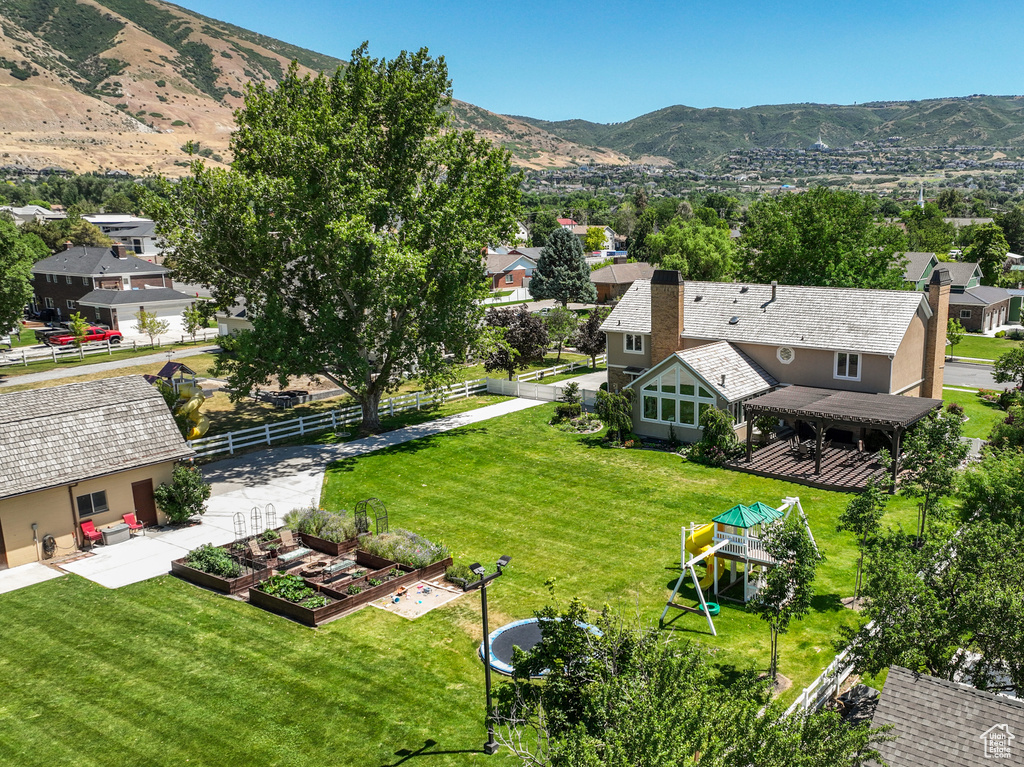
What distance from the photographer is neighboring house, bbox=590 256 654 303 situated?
8756cm

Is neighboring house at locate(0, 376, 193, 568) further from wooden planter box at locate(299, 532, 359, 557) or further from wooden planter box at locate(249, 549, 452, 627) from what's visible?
wooden planter box at locate(249, 549, 452, 627)

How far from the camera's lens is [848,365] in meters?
33.4

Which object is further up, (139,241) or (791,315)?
(139,241)

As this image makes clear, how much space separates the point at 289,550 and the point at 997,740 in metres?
18.3

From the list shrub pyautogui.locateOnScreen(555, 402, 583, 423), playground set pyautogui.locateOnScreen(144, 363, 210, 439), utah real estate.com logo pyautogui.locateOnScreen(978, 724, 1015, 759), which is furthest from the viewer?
shrub pyautogui.locateOnScreen(555, 402, 583, 423)

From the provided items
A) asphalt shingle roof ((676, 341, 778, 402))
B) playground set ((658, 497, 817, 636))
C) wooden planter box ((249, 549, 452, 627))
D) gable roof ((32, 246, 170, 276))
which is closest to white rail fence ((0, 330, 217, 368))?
gable roof ((32, 246, 170, 276))

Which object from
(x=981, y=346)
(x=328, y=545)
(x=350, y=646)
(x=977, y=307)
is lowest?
(x=981, y=346)

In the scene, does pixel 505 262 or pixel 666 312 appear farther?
pixel 505 262

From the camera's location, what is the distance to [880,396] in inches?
1254

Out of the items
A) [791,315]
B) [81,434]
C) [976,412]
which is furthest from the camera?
[976,412]

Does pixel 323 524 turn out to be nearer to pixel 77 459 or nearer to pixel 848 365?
pixel 77 459

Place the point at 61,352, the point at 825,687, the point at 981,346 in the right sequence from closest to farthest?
the point at 825,687 → the point at 61,352 → the point at 981,346

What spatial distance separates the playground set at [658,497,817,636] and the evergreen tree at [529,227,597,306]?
195 ft

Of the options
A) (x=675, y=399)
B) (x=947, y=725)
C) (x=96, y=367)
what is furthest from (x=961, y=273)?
(x=96, y=367)
